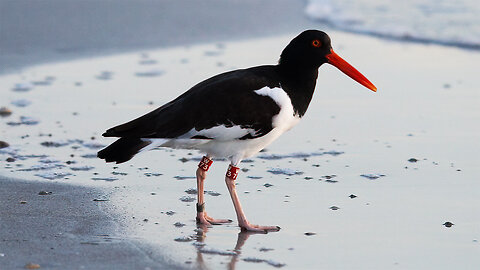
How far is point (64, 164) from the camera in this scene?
6887 mm

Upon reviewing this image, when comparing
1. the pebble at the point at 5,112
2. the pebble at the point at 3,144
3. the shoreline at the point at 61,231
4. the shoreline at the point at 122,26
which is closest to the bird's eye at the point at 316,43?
the shoreline at the point at 61,231

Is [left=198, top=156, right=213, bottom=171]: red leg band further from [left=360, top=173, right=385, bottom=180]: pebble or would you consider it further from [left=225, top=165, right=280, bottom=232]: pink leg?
[left=360, top=173, right=385, bottom=180]: pebble

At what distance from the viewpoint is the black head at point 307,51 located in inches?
235

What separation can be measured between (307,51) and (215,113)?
Result: 0.84 m

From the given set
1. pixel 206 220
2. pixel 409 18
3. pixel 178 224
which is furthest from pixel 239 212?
pixel 409 18

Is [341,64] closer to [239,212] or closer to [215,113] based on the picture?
[215,113]

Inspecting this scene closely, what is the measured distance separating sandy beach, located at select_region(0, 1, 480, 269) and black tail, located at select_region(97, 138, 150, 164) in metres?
0.39

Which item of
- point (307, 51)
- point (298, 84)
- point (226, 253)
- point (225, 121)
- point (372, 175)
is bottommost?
point (226, 253)

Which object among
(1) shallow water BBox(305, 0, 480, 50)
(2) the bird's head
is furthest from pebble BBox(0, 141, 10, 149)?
(1) shallow water BBox(305, 0, 480, 50)

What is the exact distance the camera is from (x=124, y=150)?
18.1ft

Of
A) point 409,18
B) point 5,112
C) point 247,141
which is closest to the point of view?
point 247,141

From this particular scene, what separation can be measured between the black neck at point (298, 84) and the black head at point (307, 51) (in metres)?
0.04

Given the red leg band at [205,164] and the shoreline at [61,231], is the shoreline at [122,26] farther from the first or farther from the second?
the red leg band at [205,164]

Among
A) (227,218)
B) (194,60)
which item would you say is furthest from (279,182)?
A: (194,60)
